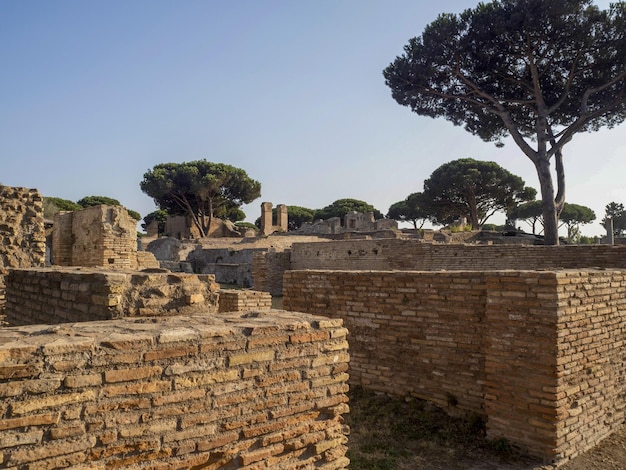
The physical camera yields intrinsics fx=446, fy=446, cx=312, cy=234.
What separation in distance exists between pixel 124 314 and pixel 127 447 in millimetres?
1376

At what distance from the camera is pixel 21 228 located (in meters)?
7.37

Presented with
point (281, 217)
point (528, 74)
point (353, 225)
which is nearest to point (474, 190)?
point (353, 225)

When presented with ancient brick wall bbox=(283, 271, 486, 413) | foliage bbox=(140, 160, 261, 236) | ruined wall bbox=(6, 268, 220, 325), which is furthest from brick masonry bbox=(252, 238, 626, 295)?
foliage bbox=(140, 160, 261, 236)

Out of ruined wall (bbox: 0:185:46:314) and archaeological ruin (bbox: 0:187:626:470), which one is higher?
ruined wall (bbox: 0:185:46:314)

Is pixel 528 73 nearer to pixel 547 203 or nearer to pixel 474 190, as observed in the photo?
pixel 547 203

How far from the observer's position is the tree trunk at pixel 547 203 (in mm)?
17172

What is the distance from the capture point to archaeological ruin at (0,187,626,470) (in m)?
2.04

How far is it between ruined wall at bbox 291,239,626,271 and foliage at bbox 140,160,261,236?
25234 mm

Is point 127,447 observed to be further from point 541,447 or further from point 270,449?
point 541,447

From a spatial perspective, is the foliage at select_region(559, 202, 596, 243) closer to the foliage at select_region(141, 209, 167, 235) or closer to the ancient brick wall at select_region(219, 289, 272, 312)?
the foliage at select_region(141, 209, 167, 235)

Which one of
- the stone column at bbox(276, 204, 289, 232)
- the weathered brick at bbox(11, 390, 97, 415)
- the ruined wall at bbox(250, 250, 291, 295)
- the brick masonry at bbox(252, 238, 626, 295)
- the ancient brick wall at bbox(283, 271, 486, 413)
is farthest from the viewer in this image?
the stone column at bbox(276, 204, 289, 232)

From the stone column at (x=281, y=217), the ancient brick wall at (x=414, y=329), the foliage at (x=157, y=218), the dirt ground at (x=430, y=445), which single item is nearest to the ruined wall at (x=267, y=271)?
the ancient brick wall at (x=414, y=329)

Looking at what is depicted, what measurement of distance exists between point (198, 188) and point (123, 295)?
1574 inches

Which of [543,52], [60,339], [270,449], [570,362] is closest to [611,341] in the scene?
[570,362]
